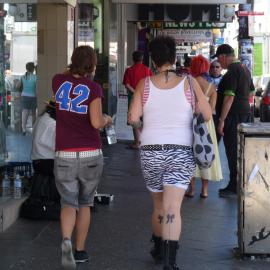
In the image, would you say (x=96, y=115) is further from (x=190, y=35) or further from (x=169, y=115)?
(x=190, y=35)

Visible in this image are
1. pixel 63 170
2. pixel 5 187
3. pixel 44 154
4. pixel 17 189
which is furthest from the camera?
pixel 5 187

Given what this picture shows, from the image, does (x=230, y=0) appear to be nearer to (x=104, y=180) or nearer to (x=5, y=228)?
Answer: (x=104, y=180)

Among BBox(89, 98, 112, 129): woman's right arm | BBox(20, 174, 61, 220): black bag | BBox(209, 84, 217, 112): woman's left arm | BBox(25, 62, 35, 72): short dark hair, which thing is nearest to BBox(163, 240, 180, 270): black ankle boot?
BBox(89, 98, 112, 129): woman's right arm

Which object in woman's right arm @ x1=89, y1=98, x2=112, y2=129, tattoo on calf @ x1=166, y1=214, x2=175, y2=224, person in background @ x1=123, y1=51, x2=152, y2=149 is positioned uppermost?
person in background @ x1=123, y1=51, x2=152, y2=149

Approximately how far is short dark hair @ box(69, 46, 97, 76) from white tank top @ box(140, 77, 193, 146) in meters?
0.54

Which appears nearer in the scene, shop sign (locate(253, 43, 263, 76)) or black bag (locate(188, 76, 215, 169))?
black bag (locate(188, 76, 215, 169))

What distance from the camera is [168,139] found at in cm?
470

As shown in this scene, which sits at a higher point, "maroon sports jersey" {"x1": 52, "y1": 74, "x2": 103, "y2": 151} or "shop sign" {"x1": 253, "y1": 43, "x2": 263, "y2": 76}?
"shop sign" {"x1": 253, "y1": 43, "x2": 263, "y2": 76}

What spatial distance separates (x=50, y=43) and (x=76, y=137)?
431 cm

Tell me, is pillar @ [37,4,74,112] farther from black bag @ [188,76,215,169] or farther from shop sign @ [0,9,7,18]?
black bag @ [188,76,215,169]

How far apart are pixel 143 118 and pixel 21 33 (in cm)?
384

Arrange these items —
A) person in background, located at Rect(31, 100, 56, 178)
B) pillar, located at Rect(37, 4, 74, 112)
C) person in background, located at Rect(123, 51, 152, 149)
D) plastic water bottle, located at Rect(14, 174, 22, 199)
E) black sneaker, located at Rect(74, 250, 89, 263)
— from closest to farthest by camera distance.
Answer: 1. black sneaker, located at Rect(74, 250, 89, 263)
2. person in background, located at Rect(31, 100, 56, 178)
3. plastic water bottle, located at Rect(14, 174, 22, 199)
4. pillar, located at Rect(37, 4, 74, 112)
5. person in background, located at Rect(123, 51, 152, 149)

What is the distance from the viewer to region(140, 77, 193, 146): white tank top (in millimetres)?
4695

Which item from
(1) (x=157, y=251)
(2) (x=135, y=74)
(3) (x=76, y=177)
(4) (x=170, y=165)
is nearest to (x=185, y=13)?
(2) (x=135, y=74)
